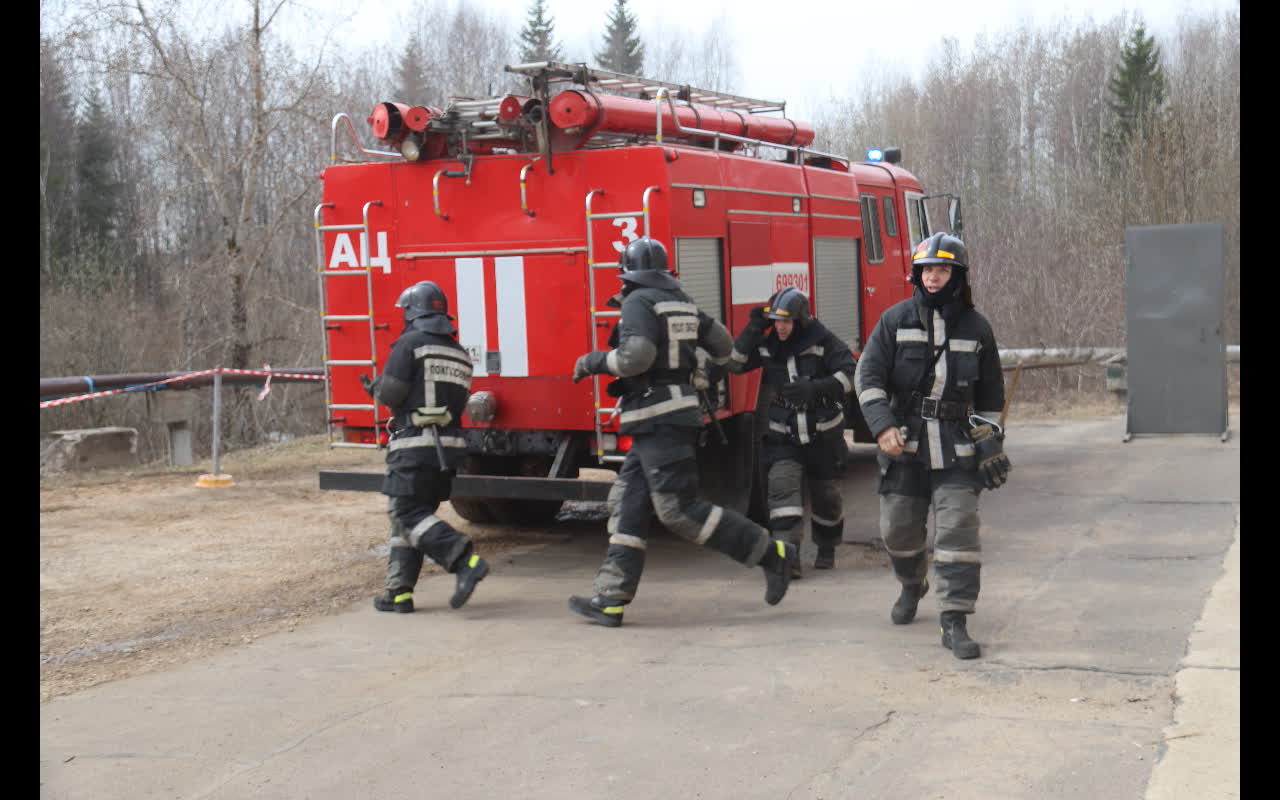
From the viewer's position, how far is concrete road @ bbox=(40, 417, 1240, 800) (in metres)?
4.46

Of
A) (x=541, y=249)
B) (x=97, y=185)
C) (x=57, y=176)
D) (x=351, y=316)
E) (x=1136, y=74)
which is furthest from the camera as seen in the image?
(x=97, y=185)

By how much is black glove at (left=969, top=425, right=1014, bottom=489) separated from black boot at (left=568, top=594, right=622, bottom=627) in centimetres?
198

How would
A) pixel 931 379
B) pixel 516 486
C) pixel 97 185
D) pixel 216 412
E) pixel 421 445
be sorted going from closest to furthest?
1. pixel 931 379
2. pixel 421 445
3. pixel 516 486
4. pixel 216 412
5. pixel 97 185

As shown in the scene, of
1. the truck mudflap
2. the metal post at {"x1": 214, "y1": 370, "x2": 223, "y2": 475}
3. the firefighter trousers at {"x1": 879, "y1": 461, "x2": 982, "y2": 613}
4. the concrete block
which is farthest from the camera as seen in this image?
the concrete block

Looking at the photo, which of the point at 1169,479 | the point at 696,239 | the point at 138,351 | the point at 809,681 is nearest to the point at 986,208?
the point at 138,351

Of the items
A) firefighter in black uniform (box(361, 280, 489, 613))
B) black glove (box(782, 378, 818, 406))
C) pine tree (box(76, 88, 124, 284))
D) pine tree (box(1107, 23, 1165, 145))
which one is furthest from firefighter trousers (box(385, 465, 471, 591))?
pine tree (box(76, 88, 124, 284))

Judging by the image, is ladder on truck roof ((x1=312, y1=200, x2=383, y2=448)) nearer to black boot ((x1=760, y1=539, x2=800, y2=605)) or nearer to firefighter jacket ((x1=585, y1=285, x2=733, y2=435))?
firefighter jacket ((x1=585, y1=285, x2=733, y2=435))

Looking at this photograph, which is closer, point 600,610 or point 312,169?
point 600,610

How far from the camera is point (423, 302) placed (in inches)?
283

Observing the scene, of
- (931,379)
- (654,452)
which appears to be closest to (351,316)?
(654,452)

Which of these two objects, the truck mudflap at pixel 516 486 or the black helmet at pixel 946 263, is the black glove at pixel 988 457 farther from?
the truck mudflap at pixel 516 486

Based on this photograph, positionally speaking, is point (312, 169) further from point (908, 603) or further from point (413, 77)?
point (908, 603)

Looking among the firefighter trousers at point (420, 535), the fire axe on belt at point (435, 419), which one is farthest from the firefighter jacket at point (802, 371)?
the firefighter trousers at point (420, 535)

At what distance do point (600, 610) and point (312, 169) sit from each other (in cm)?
2392
